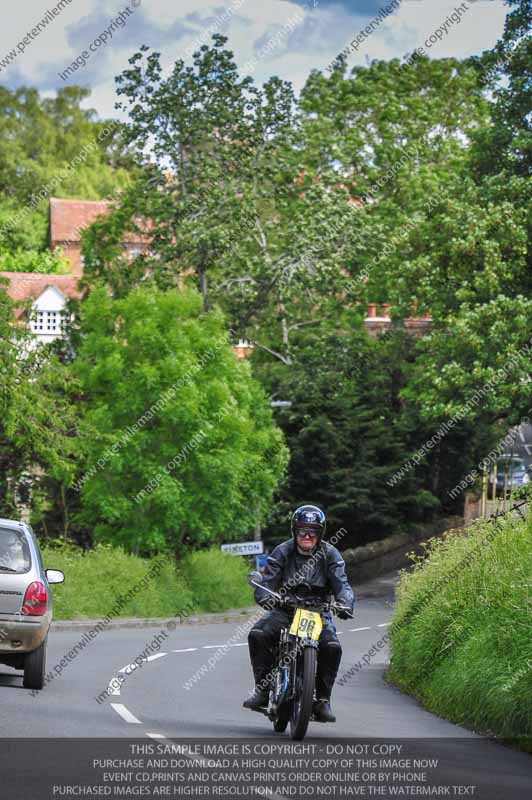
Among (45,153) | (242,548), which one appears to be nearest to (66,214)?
(45,153)

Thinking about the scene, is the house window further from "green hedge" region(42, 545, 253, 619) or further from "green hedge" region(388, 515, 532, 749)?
"green hedge" region(388, 515, 532, 749)

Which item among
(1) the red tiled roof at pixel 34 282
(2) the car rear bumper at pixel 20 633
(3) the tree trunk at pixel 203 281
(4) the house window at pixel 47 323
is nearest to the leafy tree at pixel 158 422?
(3) the tree trunk at pixel 203 281

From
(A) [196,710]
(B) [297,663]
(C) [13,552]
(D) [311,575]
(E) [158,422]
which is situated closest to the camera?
(B) [297,663]

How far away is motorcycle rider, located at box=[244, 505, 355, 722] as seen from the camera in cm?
1142

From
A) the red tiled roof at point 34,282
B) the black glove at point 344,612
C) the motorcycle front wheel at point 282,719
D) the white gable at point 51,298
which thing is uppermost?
the red tiled roof at point 34,282

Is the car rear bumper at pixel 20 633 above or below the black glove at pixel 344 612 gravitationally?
below

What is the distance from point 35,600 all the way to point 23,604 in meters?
0.14

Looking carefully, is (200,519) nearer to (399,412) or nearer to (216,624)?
(216,624)

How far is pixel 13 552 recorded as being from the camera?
48.4ft

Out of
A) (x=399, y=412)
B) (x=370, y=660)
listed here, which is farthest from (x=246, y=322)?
(x=370, y=660)

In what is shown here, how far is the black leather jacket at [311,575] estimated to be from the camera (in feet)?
37.9

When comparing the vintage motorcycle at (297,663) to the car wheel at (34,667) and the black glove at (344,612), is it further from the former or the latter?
the car wheel at (34,667)

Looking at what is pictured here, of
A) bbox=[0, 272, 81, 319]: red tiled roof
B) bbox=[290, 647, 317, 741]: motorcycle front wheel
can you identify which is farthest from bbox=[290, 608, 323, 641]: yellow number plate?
bbox=[0, 272, 81, 319]: red tiled roof

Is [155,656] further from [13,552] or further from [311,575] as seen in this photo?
[311,575]
